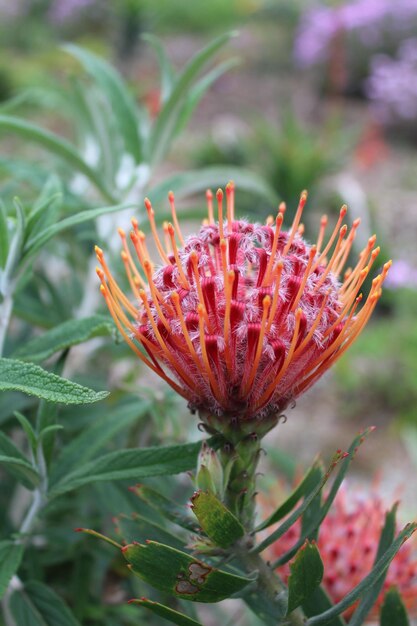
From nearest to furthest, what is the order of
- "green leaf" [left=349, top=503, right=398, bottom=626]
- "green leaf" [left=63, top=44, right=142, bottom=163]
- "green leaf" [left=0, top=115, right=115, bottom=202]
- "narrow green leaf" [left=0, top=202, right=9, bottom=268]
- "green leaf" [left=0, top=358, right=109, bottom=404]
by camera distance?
1. "green leaf" [left=0, top=358, right=109, bottom=404]
2. "green leaf" [left=349, top=503, right=398, bottom=626]
3. "narrow green leaf" [left=0, top=202, right=9, bottom=268]
4. "green leaf" [left=0, top=115, right=115, bottom=202]
5. "green leaf" [left=63, top=44, right=142, bottom=163]

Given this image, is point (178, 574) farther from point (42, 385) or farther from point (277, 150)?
point (277, 150)

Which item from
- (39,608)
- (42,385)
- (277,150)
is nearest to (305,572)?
(42,385)

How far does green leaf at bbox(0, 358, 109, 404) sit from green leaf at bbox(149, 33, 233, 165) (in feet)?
2.20

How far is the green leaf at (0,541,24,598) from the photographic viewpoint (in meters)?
0.72

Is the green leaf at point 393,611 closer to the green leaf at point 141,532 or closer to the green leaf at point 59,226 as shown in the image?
the green leaf at point 141,532

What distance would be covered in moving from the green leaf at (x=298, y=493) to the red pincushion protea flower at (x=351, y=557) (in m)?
0.15

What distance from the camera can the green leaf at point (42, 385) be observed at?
23.4 inches

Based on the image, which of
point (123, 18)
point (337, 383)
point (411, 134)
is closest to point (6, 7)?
point (123, 18)

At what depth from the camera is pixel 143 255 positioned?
25.9 inches

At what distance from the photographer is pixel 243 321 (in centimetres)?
63

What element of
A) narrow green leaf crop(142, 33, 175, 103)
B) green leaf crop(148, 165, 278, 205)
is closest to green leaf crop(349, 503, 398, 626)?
green leaf crop(148, 165, 278, 205)

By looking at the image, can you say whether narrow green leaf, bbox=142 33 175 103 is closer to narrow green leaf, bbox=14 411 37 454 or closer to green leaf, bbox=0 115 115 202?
green leaf, bbox=0 115 115 202

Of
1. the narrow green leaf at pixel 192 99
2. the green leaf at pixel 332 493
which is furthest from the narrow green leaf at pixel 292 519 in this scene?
the narrow green leaf at pixel 192 99

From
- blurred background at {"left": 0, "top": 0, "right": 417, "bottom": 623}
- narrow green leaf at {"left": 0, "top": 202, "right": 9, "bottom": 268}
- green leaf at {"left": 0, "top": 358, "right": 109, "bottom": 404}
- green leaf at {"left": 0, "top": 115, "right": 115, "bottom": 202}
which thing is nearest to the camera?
green leaf at {"left": 0, "top": 358, "right": 109, "bottom": 404}
